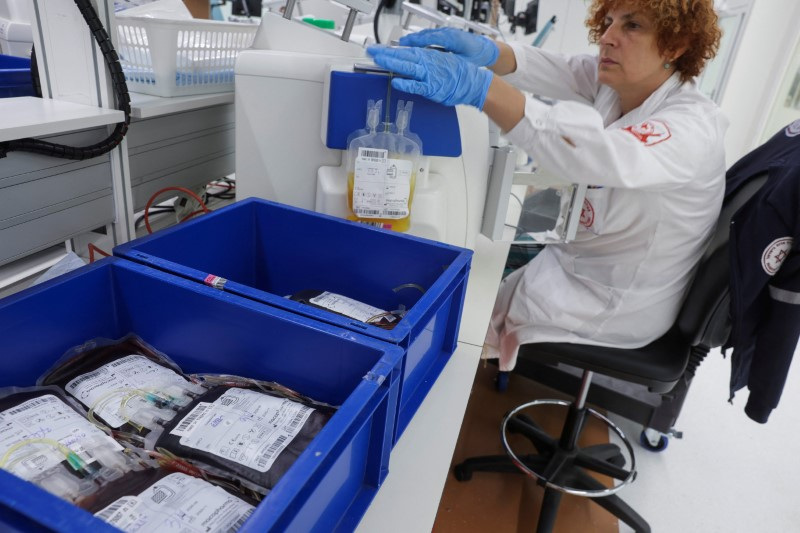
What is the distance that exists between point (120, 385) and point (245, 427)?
7.9 inches

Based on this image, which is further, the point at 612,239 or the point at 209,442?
the point at 612,239

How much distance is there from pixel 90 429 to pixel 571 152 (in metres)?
0.92

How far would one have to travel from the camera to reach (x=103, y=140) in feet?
2.92

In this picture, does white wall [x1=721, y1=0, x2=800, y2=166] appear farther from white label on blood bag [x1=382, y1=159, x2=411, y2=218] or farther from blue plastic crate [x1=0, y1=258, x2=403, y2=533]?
blue plastic crate [x1=0, y1=258, x2=403, y2=533]

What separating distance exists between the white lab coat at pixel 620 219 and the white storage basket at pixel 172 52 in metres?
0.76

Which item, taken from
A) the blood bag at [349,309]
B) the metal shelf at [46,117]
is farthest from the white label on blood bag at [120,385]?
the metal shelf at [46,117]

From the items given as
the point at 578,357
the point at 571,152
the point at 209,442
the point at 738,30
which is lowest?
the point at 578,357

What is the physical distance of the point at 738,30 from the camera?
3896 mm

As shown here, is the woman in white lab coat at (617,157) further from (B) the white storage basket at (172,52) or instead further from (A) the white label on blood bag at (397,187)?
(B) the white storage basket at (172,52)

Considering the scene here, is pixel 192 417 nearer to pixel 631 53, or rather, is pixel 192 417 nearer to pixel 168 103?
pixel 168 103

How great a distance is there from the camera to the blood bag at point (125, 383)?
0.59 m

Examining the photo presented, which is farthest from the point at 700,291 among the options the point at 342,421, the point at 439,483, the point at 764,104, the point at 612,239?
the point at 764,104

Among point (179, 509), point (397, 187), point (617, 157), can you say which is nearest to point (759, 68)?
point (617, 157)

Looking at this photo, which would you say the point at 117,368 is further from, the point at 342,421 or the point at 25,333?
the point at 342,421
